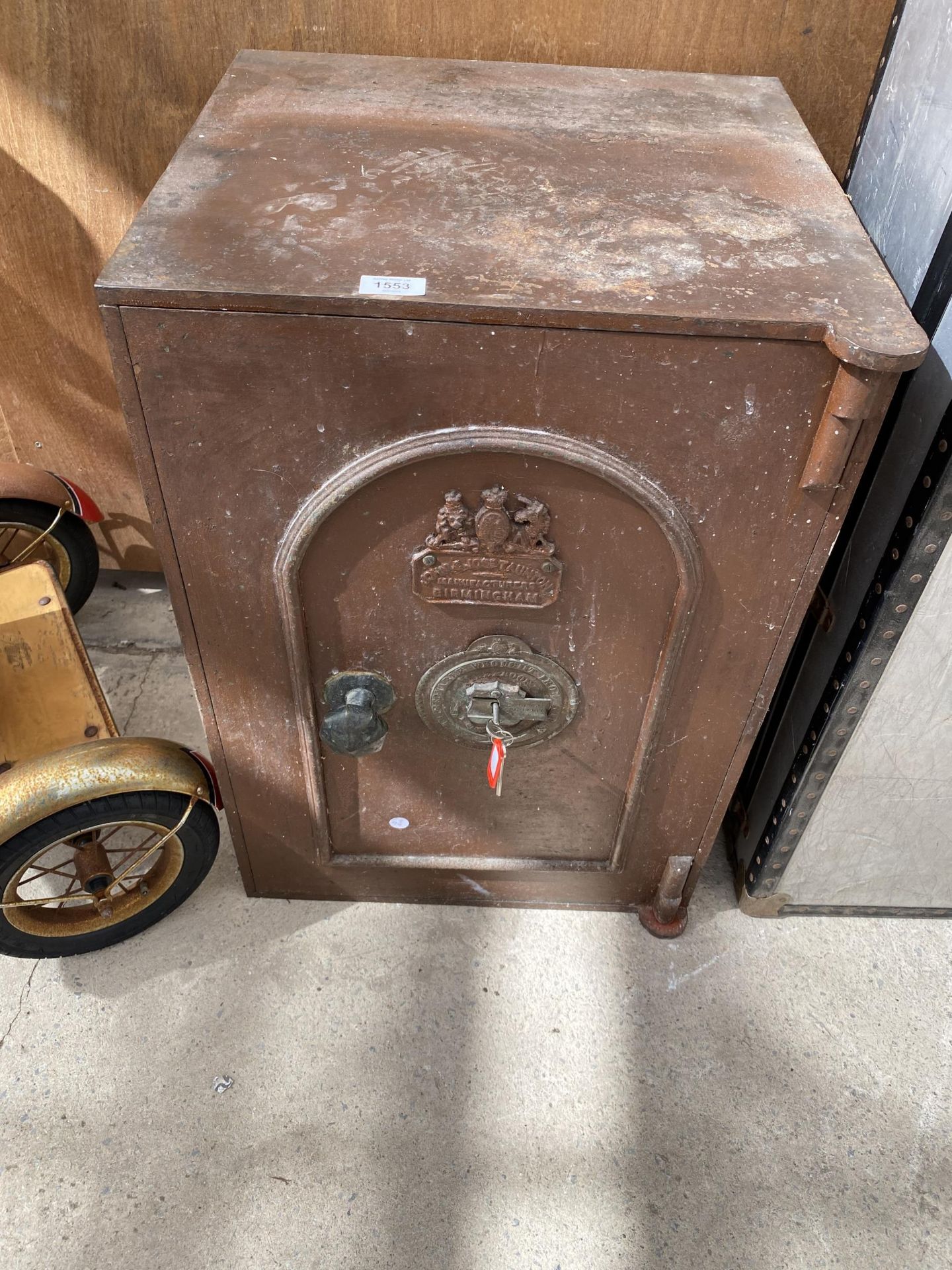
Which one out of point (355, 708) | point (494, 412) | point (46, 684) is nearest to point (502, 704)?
point (355, 708)

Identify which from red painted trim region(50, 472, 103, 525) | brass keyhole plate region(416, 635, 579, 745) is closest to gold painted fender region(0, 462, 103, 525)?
red painted trim region(50, 472, 103, 525)

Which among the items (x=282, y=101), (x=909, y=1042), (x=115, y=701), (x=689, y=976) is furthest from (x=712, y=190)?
(x=115, y=701)

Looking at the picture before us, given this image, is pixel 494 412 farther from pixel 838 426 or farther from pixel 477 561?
pixel 838 426

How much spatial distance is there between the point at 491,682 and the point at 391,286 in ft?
2.26

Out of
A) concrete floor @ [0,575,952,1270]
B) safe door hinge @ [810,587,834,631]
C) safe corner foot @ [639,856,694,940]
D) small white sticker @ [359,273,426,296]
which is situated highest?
small white sticker @ [359,273,426,296]

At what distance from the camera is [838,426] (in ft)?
3.94

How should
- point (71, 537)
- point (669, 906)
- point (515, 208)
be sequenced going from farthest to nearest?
1. point (71, 537)
2. point (669, 906)
3. point (515, 208)

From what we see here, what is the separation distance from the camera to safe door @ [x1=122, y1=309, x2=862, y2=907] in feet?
3.88

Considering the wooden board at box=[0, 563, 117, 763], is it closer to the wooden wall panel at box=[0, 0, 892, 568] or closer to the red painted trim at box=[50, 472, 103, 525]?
the red painted trim at box=[50, 472, 103, 525]

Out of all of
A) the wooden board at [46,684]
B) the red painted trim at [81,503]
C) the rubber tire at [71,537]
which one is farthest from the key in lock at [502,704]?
the red painted trim at [81,503]

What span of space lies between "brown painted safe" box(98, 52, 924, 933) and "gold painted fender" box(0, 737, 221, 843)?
11cm

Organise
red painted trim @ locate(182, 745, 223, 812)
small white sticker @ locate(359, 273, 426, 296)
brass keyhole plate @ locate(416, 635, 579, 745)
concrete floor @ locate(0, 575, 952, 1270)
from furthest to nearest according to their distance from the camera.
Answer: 1. red painted trim @ locate(182, 745, 223, 812)
2. concrete floor @ locate(0, 575, 952, 1270)
3. brass keyhole plate @ locate(416, 635, 579, 745)
4. small white sticker @ locate(359, 273, 426, 296)

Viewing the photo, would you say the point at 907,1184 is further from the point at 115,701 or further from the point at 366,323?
the point at 115,701

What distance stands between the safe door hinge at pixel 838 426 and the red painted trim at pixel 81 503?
183 centimetres
